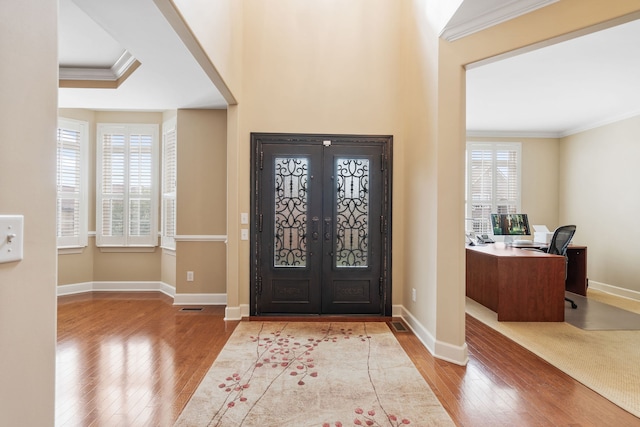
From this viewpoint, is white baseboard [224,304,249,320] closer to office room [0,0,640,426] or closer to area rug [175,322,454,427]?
office room [0,0,640,426]

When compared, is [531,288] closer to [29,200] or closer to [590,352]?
[590,352]

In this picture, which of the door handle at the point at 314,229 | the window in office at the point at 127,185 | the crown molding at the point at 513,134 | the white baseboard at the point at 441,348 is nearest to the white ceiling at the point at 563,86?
the crown molding at the point at 513,134

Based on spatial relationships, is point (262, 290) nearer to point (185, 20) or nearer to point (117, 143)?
point (185, 20)

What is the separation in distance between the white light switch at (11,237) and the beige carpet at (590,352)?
338cm

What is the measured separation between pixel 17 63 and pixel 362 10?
4000mm

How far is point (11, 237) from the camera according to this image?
82 cm

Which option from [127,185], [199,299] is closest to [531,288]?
[199,299]

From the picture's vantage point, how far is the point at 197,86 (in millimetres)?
3521

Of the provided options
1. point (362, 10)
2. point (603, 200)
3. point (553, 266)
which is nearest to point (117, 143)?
point (362, 10)

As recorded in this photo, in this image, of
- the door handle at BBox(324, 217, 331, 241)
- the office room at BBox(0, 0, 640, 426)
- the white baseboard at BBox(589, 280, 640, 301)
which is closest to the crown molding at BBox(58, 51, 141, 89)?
the office room at BBox(0, 0, 640, 426)

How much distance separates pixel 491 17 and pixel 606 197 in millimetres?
4776

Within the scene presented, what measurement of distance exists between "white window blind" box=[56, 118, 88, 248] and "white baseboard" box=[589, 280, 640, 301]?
860cm

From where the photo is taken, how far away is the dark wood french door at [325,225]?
3.91 m

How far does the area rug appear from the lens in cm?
201
